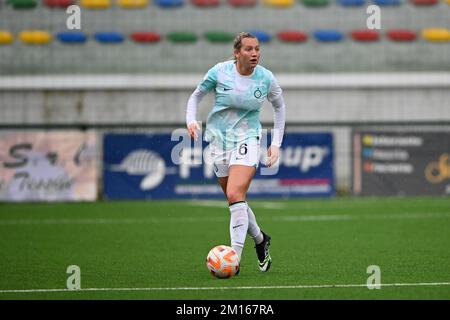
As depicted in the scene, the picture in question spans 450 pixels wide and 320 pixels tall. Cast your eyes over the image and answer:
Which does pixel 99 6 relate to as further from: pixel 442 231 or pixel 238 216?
pixel 238 216

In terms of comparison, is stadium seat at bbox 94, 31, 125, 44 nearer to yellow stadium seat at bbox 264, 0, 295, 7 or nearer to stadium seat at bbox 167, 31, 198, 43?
stadium seat at bbox 167, 31, 198, 43

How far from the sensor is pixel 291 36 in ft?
87.7

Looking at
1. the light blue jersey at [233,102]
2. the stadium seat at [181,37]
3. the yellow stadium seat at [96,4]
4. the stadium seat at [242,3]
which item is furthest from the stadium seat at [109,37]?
the light blue jersey at [233,102]

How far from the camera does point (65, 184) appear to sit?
2339 cm

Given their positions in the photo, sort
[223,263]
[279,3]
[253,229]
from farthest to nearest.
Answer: [279,3], [253,229], [223,263]

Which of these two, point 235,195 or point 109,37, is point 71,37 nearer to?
point 109,37

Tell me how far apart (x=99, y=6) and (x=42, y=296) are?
19.0m

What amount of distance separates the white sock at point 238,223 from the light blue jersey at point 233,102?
58 centimetres

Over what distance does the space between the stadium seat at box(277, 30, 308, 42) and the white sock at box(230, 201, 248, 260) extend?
17.1 metres

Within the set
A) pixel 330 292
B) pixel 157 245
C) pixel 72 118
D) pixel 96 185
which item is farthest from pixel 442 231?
pixel 72 118

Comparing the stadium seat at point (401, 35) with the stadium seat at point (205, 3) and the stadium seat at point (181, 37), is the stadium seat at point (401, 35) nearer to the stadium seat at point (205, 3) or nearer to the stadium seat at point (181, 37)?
the stadium seat at point (205, 3)

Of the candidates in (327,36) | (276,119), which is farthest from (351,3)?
(276,119)

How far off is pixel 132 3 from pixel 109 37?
1.12m

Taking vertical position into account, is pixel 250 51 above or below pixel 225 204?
above
